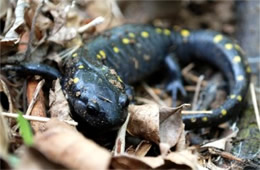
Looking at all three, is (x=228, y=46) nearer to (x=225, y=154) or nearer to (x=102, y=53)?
(x=102, y=53)

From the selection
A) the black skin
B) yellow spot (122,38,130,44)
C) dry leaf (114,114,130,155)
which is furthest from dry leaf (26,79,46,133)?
yellow spot (122,38,130,44)

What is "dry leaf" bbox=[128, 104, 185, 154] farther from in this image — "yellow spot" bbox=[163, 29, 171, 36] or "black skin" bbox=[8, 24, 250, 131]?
"yellow spot" bbox=[163, 29, 171, 36]

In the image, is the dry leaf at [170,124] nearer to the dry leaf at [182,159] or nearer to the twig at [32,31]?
the dry leaf at [182,159]

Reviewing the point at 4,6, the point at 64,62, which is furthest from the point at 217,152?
the point at 4,6

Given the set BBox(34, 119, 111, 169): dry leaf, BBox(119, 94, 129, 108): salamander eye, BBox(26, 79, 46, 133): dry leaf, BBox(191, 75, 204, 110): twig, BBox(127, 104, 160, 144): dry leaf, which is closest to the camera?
BBox(34, 119, 111, 169): dry leaf

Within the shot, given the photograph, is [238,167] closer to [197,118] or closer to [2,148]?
[197,118]

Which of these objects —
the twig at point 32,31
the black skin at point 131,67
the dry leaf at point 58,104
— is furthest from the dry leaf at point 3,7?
the dry leaf at point 58,104
